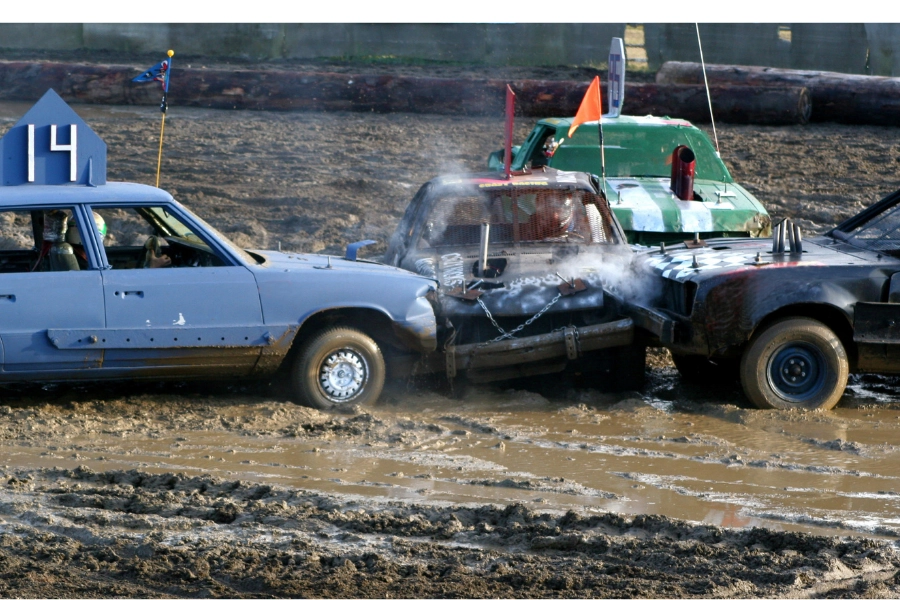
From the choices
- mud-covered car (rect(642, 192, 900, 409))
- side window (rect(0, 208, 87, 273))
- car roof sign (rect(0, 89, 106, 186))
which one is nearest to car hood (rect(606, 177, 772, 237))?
mud-covered car (rect(642, 192, 900, 409))

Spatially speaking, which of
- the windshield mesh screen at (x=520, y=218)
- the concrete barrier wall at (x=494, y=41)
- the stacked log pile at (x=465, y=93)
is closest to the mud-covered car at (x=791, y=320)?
the windshield mesh screen at (x=520, y=218)

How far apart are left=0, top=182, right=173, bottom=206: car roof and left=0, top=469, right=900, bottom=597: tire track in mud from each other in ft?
6.87

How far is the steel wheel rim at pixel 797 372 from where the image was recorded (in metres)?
8.01

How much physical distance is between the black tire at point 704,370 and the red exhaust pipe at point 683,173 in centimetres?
227

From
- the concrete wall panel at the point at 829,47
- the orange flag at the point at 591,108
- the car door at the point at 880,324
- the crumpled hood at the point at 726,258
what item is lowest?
the car door at the point at 880,324

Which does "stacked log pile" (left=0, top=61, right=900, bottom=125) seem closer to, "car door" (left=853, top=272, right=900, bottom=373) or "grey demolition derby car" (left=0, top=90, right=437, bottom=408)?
"car door" (left=853, top=272, right=900, bottom=373)

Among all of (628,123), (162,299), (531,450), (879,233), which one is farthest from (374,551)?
(628,123)

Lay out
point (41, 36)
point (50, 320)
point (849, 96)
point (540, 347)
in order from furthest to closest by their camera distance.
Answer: point (41, 36) → point (849, 96) → point (540, 347) → point (50, 320)

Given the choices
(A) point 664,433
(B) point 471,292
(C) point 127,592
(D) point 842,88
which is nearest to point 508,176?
(B) point 471,292

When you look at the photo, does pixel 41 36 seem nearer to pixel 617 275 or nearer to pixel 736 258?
pixel 617 275

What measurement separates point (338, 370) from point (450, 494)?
6.26 ft

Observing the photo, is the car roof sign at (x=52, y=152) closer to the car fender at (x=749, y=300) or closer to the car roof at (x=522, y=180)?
the car roof at (x=522, y=180)

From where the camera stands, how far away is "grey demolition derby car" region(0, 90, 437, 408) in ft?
24.1

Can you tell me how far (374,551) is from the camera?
5.31 meters
